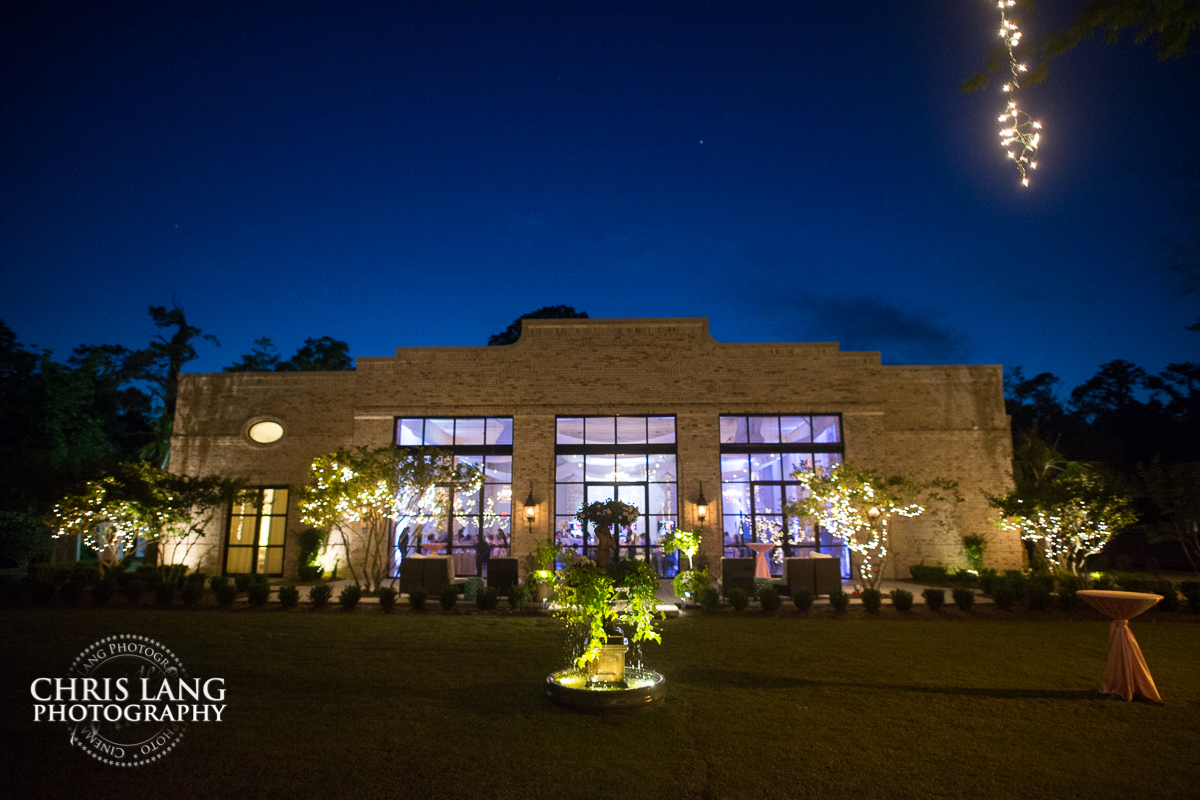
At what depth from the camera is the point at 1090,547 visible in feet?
46.1

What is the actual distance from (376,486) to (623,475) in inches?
258

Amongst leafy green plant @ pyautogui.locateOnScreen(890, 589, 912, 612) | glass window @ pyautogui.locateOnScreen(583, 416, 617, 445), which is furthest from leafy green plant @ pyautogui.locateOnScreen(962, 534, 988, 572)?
glass window @ pyautogui.locateOnScreen(583, 416, 617, 445)

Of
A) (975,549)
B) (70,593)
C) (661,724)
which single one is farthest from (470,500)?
(975,549)

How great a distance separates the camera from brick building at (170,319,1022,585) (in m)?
17.7

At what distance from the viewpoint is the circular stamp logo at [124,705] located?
479 centimetres

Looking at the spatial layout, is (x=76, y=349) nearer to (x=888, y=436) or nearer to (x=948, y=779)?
(x=888, y=436)

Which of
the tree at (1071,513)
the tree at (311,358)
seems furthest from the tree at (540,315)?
the tree at (1071,513)

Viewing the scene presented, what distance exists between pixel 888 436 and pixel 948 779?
15275 millimetres

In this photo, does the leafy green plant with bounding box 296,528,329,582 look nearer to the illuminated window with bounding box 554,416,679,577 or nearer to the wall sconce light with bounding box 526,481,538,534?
the wall sconce light with bounding box 526,481,538,534

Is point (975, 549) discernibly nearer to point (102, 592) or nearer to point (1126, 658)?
A: point (1126, 658)

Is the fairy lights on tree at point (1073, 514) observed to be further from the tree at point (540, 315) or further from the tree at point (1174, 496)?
the tree at point (540, 315)

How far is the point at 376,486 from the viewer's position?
14.0 m

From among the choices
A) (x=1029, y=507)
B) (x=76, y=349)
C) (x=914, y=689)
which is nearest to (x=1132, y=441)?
(x=1029, y=507)

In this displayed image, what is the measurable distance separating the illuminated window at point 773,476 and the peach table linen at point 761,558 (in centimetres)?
61
